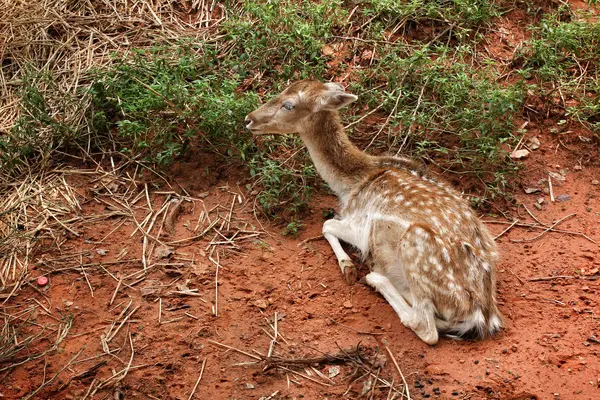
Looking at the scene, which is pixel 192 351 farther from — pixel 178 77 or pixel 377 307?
pixel 178 77

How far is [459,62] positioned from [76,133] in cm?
418

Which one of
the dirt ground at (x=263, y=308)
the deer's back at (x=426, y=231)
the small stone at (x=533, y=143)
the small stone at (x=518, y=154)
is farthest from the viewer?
the small stone at (x=533, y=143)

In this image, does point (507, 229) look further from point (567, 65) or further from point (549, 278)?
point (567, 65)

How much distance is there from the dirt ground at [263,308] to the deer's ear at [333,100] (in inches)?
38.9

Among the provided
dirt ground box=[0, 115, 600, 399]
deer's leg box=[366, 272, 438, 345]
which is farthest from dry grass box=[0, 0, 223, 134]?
deer's leg box=[366, 272, 438, 345]

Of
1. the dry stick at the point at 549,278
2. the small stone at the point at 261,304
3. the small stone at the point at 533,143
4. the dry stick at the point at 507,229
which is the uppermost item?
the small stone at the point at 533,143

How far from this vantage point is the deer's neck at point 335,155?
631 centimetres

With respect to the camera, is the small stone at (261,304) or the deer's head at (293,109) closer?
the small stone at (261,304)

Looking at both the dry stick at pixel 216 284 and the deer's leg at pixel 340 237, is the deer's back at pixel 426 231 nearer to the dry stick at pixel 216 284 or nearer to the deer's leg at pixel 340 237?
the deer's leg at pixel 340 237

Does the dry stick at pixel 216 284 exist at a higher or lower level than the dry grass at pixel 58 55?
lower

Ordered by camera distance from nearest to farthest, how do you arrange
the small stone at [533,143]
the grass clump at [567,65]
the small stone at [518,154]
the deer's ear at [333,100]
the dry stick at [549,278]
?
1. the dry stick at [549,278]
2. the deer's ear at [333,100]
3. the small stone at [518,154]
4. the small stone at [533,143]
5. the grass clump at [567,65]

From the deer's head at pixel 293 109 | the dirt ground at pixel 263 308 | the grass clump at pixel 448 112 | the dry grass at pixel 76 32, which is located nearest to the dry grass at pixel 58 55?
the dry grass at pixel 76 32

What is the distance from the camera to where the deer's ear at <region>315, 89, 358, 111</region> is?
6148mm

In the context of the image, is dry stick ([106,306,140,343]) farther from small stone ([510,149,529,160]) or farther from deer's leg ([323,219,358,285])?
small stone ([510,149,529,160])
